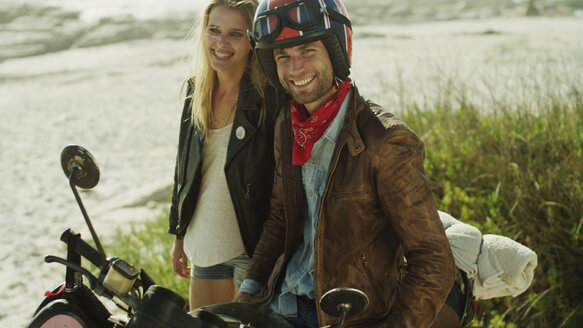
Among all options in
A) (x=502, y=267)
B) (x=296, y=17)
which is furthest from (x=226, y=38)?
(x=502, y=267)

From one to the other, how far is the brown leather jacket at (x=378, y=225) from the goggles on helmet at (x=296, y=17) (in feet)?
1.06

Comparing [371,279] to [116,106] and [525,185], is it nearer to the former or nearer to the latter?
[525,185]

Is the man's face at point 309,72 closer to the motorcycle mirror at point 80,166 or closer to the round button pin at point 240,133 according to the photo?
the round button pin at point 240,133

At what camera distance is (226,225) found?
3.04 m

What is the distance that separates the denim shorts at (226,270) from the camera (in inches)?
122

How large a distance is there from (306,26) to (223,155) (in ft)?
3.15

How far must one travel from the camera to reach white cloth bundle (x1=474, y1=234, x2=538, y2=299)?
92.1 inches

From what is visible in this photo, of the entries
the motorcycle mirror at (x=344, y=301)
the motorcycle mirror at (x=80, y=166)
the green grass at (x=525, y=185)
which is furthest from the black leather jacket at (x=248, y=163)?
the green grass at (x=525, y=185)

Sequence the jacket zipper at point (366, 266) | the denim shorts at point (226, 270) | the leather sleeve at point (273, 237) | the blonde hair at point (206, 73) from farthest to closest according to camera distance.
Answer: the denim shorts at point (226, 270), the blonde hair at point (206, 73), the leather sleeve at point (273, 237), the jacket zipper at point (366, 266)

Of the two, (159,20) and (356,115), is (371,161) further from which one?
(159,20)

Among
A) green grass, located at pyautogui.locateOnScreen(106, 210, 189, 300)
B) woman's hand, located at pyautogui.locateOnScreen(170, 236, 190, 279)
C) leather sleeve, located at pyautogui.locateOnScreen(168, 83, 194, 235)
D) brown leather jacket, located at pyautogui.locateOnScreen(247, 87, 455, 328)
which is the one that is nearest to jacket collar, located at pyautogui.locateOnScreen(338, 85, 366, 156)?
brown leather jacket, located at pyautogui.locateOnScreen(247, 87, 455, 328)

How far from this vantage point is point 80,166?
6.15ft

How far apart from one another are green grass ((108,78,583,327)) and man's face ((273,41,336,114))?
2021 mm

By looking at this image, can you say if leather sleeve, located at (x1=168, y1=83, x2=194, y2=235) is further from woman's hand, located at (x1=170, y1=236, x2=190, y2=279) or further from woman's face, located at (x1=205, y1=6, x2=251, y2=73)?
woman's face, located at (x1=205, y1=6, x2=251, y2=73)
